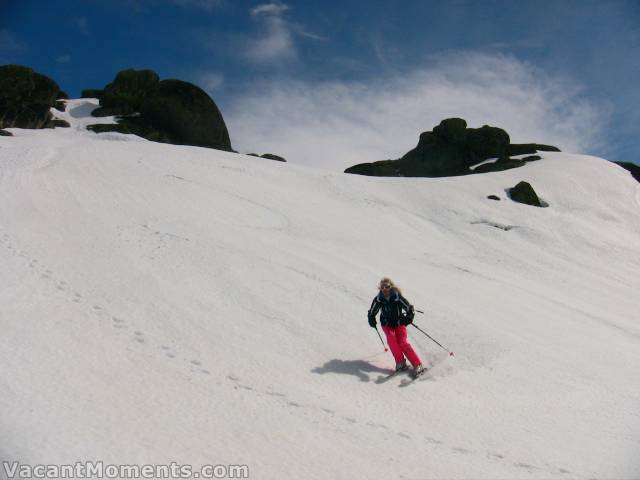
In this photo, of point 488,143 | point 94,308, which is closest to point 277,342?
point 94,308

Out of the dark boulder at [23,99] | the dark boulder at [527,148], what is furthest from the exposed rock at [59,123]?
the dark boulder at [527,148]

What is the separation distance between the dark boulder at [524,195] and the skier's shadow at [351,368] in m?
22.0

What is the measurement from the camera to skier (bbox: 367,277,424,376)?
7.14 m

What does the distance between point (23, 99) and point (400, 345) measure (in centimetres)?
4558

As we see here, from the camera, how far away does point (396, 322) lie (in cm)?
739

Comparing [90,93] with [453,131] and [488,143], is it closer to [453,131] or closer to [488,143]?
[453,131]

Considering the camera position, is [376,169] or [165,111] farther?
[376,169]

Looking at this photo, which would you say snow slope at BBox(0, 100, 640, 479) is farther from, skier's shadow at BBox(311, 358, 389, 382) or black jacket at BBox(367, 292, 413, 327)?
black jacket at BBox(367, 292, 413, 327)

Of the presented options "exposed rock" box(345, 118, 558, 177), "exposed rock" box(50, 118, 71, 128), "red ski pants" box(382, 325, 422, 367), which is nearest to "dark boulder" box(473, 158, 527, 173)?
"exposed rock" box(345, 118, 558, 177)

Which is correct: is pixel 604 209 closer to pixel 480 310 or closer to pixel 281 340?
pixel 480 310

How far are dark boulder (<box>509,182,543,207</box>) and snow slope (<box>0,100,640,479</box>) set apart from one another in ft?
27.9

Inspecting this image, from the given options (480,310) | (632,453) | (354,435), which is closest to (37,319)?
(354,435)

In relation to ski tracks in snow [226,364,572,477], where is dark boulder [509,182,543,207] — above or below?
above

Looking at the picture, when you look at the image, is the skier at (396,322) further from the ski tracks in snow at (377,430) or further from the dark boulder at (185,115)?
the dark boulder at (185,115)
